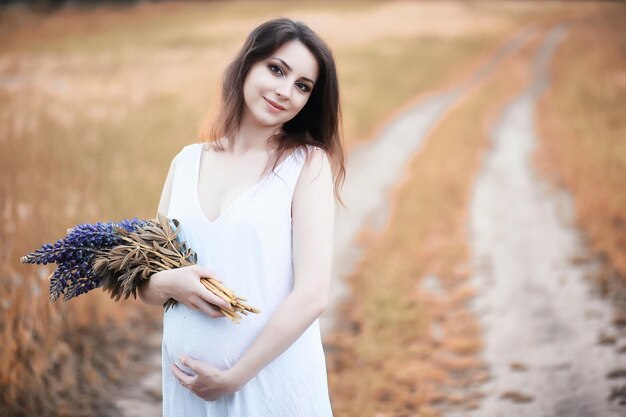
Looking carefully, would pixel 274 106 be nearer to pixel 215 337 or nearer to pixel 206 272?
pixel 206 272

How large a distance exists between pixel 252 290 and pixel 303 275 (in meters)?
0.15

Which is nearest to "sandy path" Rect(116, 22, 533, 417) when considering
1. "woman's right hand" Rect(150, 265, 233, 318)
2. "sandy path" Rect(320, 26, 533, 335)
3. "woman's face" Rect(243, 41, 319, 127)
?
"sandy path" Rect(320, 26, 533, 335)

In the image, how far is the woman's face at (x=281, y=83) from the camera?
57.4 inches

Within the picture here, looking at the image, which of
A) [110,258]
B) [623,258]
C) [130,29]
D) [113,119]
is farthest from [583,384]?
[130,29]

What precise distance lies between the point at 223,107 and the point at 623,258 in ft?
12.8

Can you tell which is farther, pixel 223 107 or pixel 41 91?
pixel 41 91

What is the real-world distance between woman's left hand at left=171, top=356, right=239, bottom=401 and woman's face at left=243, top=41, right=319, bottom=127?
2.10 feet

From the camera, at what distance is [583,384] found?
3055mm

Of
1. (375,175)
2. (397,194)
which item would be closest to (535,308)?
(397,194)

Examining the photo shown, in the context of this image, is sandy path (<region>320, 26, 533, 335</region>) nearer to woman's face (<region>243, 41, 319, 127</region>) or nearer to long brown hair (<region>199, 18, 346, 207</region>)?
long brown hair (<region>199, 18, 346, 207</region>)

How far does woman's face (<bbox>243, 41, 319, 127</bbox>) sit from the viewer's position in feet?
4.78

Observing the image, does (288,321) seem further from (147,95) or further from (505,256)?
(147,95)

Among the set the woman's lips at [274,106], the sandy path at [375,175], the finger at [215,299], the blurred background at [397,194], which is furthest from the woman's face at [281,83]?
the sandy path at [375,175]

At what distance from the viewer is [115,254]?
1.45 meters
